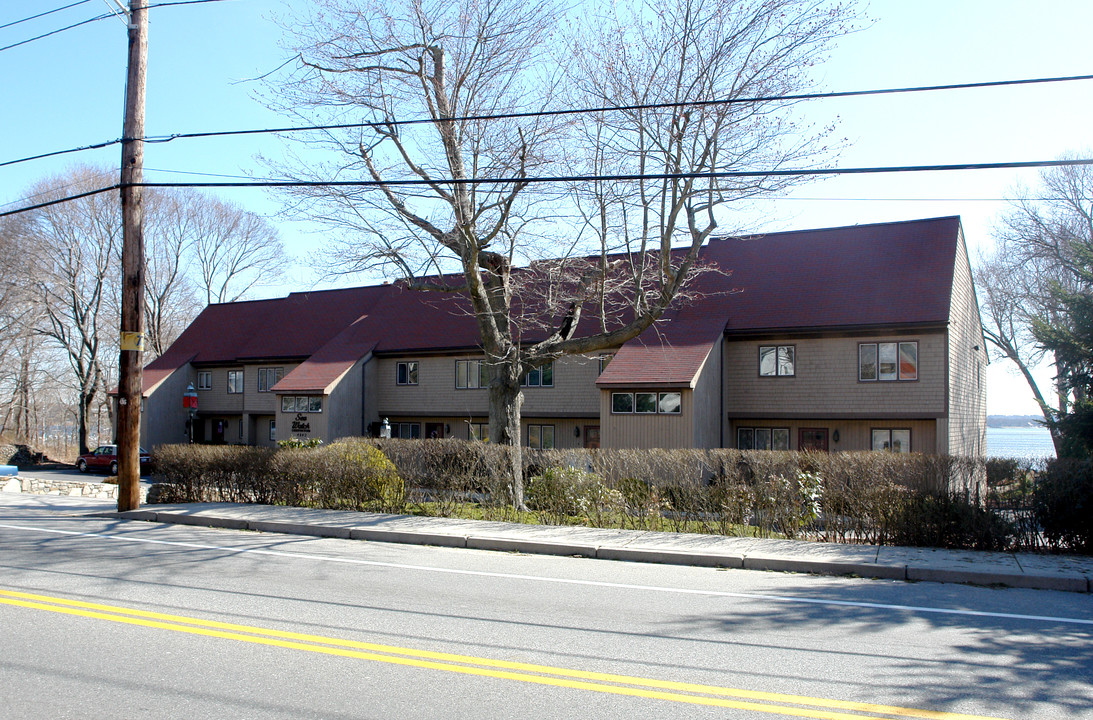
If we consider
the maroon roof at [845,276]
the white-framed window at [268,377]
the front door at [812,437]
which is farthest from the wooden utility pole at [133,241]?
the white-framed window at [268,377]

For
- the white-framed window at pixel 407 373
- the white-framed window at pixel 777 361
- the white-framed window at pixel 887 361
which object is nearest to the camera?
the white-framed window at pixel 887 361

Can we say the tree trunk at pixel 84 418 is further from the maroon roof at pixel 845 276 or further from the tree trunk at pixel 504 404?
the maroon roof at pixel 845 276

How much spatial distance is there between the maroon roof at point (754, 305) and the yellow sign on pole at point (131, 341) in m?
7.26

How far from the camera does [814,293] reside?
1055 inches

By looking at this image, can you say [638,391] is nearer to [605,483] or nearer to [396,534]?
[605,483]

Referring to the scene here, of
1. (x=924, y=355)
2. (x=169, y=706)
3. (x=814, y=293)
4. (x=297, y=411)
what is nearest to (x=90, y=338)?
(x=297, y=411)

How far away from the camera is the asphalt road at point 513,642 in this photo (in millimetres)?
5352

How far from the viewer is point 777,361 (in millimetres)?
26359

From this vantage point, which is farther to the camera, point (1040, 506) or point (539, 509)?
point (539, 509)

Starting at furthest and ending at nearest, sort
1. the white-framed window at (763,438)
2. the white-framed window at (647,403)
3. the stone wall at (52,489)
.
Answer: the white-framed window at (763,438), the white-framed window at (647,403), the stone wall at (52,489)

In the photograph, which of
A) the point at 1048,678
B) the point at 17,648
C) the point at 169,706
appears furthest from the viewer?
the point at 17,648

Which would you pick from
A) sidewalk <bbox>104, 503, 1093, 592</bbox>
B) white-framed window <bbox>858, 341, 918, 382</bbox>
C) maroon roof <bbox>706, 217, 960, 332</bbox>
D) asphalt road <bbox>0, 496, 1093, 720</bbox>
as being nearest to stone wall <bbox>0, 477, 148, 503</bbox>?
sidewalk <bbox>104, 503, 1093, 592</bbox>

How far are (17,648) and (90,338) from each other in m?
47.4

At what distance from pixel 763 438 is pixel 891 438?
399 cm
